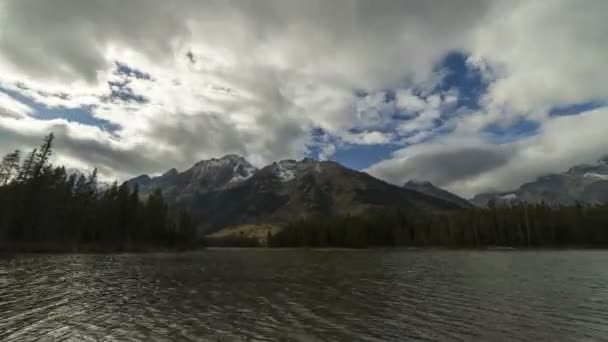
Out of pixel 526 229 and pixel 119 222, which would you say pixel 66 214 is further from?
pixel 526 229

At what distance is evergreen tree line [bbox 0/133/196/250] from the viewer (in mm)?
92375

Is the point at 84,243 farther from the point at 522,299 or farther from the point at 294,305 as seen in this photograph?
the point at 522,299

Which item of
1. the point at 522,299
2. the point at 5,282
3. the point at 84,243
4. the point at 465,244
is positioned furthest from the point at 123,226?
the point at 465,244

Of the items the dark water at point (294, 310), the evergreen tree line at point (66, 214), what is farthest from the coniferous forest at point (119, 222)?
the dark water at point (294, 310)

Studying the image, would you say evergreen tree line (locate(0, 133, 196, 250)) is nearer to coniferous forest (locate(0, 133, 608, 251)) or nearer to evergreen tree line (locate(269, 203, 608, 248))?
coniferous forest (locate(0, 133, 608, 251))

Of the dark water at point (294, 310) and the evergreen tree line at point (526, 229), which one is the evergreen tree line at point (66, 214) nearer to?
the dark water at point (294, 310)

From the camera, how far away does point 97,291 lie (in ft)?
115

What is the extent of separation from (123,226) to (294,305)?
121366 mm

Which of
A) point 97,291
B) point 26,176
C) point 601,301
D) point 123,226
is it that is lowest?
point 97,291

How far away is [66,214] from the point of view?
10856 cm

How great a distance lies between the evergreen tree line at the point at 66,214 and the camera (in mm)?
92375

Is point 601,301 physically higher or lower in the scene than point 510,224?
lower

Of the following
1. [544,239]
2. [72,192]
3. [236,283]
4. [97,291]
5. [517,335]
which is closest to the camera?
[517,335]

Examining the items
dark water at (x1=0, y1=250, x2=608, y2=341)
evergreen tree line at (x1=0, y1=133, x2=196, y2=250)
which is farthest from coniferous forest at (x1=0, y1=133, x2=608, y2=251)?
dark water at (x1=0, y1=250, x2=608, y2=341)
